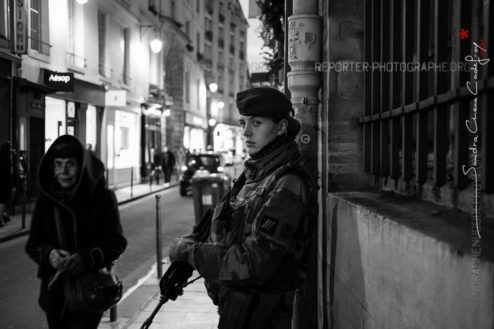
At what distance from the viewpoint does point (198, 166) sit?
2064cm

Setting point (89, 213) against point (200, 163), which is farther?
point (200, 163)

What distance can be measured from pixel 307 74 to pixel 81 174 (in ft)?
6.54

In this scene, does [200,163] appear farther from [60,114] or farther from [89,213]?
[89,213]

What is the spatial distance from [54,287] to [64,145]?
2.96ft

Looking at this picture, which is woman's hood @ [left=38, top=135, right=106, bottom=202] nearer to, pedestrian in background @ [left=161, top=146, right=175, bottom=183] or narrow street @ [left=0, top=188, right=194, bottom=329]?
narrow street @ [left=0, top=188, right=194, bottom=329]

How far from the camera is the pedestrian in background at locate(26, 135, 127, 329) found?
324cm

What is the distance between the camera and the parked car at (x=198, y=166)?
2045cm

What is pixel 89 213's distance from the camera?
10.9 ft

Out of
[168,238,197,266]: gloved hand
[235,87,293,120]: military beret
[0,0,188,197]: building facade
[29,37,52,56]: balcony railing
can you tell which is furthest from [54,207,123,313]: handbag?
[29,37,52,56]: balcony railing

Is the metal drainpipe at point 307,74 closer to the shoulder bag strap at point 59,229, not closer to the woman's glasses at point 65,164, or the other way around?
the woman's glasses at point 65,164

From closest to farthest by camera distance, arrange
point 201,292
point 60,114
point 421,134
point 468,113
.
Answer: point 468,113, point 421,134, point 201,292, point 60,114

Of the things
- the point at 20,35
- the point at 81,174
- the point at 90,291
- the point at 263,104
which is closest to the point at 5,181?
the point at 20,35

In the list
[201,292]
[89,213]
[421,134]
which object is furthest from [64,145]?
[201,292]

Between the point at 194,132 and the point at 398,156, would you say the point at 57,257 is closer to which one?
the point at 398,156
